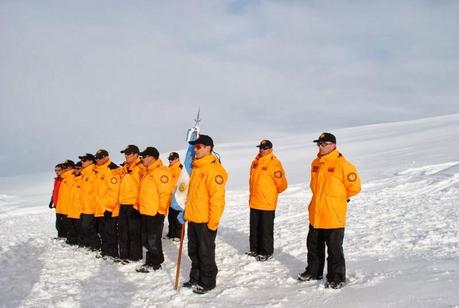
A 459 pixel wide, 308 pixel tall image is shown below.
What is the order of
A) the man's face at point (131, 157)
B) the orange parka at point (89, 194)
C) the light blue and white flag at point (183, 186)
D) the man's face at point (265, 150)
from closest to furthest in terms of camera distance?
the light blue and white flag at point (183, 186), the man's face at point (265, 150), the man's face at point (131, 157), the orange parka at point (89, 194)

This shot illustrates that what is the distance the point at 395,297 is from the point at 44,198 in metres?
23.0

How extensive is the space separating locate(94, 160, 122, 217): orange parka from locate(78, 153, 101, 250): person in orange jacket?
0.54 m

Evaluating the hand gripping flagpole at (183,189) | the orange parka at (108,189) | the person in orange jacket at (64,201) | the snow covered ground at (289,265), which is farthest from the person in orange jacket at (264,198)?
the person in orange jacket at (64,201)

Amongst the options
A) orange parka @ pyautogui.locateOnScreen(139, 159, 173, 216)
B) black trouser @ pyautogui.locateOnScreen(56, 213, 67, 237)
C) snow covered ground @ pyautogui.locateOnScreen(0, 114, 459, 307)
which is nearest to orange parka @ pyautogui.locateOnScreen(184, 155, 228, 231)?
snow covered ground @ pyautogui.locateOnScreen(0, 114, 459, 307)

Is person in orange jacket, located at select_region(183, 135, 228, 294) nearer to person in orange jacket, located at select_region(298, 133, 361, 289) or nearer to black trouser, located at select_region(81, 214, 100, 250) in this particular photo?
person in orange jacket, located at select_region(298, 133, 361, 289)

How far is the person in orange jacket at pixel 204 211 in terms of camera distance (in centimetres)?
596

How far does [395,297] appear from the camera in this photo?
4668 mm

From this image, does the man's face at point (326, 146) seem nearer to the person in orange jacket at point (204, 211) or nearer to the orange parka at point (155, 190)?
the person in orange jacket at point (204, 211)

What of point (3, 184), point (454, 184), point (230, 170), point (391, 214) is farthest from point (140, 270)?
point (3, 184)

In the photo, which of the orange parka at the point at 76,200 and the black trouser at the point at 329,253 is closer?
the black trouser at the point at 329,253

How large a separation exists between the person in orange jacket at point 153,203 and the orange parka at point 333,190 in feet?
9.22

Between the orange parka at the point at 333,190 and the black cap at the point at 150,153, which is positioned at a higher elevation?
the black cap at the point at 150,153

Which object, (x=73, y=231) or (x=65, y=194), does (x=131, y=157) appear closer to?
(x=73, y=231)

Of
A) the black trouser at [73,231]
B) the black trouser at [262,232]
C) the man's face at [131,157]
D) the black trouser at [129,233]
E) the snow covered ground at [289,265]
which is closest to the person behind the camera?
the snow covered ground at [289,265]
